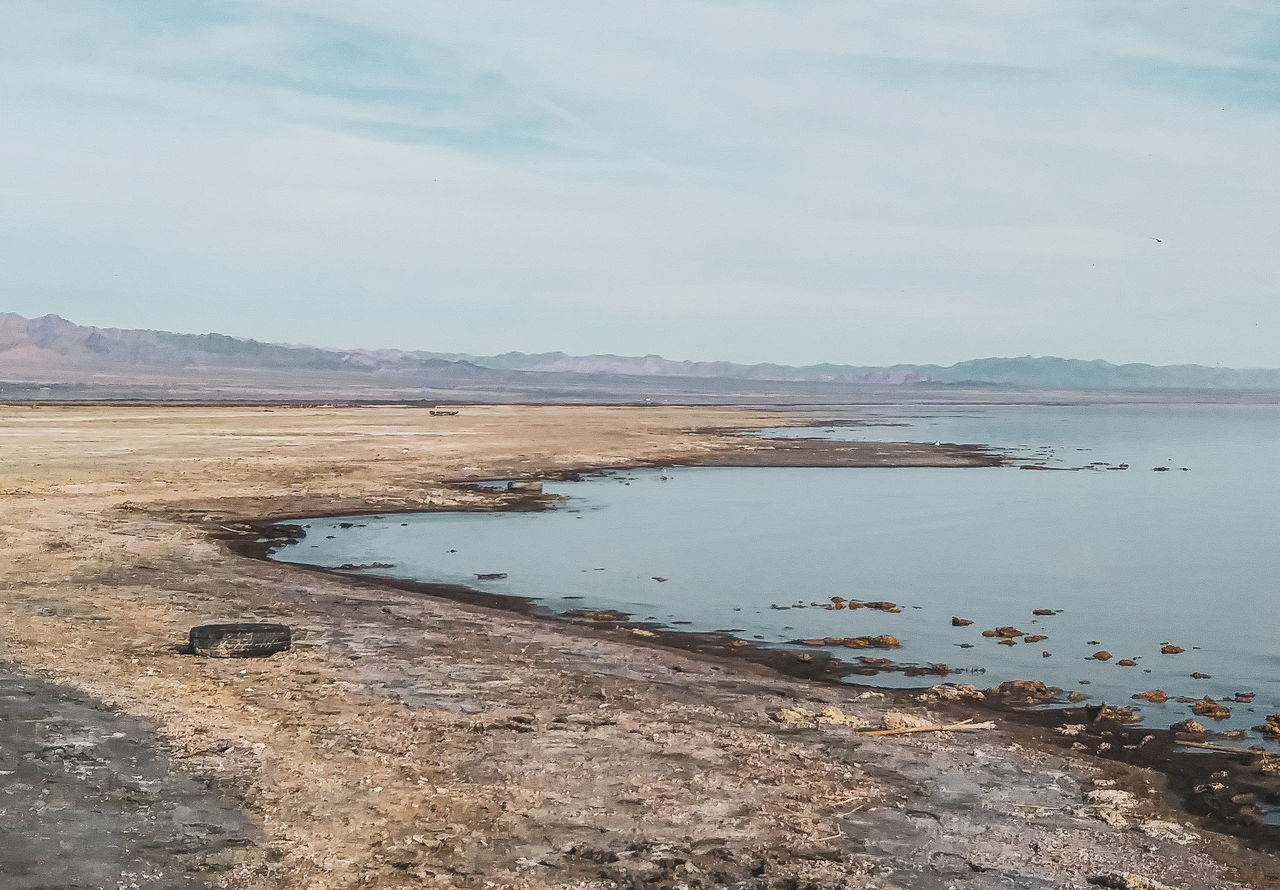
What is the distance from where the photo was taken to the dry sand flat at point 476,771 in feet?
26.8

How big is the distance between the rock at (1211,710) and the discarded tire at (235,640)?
10.5 metres

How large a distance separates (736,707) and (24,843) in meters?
6.82

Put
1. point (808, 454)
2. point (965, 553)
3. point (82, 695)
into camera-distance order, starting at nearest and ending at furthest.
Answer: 1. point (82, 695)
2. point (965, 553)
3. point (808, 454)

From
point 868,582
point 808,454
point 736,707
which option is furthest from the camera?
point 808,454

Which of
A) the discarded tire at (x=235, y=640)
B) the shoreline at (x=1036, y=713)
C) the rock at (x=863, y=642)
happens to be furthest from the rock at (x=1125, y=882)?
the discarded tire at (x=235, y=640)

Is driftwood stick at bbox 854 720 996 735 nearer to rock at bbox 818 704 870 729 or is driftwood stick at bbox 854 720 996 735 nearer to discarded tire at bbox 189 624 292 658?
rock at bbox 818 704 870 729

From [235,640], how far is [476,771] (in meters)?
4.93

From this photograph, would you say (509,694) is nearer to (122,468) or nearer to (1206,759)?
(1206,759)

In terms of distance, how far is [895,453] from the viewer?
62281 mm

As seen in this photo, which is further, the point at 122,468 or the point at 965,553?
the point at 122,468

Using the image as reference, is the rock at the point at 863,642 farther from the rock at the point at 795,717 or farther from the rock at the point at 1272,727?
the rock at the point at 1272,727

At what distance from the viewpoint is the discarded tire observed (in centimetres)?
1367

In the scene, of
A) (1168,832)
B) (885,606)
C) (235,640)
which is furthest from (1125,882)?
(885,606)

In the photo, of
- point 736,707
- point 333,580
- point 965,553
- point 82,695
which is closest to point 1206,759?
point 736,707
